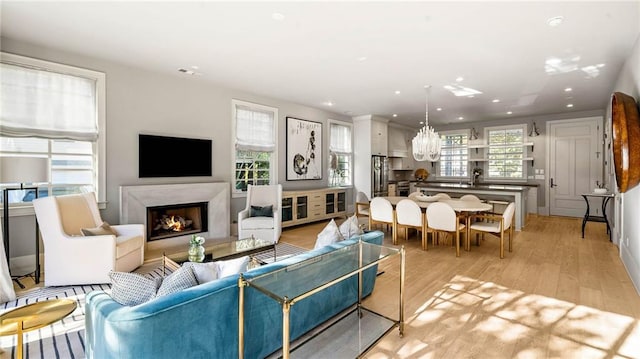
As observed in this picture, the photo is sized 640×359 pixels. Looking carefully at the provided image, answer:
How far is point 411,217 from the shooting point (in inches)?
185

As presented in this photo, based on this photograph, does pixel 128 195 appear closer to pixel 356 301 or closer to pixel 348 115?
pixel 356 301

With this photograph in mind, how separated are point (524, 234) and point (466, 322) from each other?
4268 millimetres

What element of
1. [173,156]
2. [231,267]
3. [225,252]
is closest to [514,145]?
[225,252]

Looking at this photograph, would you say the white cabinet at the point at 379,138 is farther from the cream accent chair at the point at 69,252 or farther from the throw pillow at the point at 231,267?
the throw pillow at the point at 231,267

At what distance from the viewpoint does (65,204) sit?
11.1ft

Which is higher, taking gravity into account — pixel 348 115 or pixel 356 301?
pixel 348 115

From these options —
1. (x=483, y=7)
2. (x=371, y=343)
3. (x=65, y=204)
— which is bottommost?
(x=371, y=343)

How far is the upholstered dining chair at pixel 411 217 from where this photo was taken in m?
4.59

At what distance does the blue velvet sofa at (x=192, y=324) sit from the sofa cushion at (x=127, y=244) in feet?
6.15

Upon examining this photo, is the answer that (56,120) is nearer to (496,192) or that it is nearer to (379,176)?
(379,176)

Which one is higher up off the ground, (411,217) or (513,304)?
(411,217)

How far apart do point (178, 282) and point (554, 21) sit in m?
3.96

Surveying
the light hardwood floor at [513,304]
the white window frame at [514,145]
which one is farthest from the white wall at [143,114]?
the white window frame at [514,145]

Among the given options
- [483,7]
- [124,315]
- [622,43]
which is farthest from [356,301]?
[622,43]
